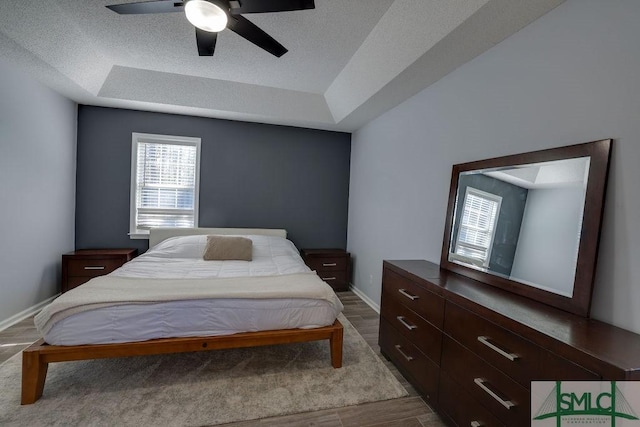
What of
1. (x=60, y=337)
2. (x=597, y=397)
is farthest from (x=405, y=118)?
(x=60, y=337)

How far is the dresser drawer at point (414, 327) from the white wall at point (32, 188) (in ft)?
11.7

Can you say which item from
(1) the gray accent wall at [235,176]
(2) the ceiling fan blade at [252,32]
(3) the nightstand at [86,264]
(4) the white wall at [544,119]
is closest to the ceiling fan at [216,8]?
(2) the ceiling fan blade at [252,32]

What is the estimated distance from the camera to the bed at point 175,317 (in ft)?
5.71

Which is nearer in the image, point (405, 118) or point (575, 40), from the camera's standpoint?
point (575, 40)

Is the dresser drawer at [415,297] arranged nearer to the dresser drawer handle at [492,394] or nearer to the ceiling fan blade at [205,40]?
the dresser drawer handle at [492,394]

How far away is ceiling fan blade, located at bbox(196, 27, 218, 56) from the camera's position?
1882 mm

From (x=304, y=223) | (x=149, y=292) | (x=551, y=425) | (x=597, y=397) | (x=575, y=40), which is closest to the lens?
(x=597, y=397)

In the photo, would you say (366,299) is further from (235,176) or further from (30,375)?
(30,375)

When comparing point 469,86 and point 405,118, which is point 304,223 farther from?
point 469,86

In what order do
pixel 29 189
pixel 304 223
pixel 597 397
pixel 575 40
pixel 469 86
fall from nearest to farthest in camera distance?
pixel 597 397, pixel 575 40, pixel 469 86, pixel 29 189, pixel 304 223

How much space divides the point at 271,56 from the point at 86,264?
10.7 feet

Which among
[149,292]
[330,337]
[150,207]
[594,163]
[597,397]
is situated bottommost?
[330,337]

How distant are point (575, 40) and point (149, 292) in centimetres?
300

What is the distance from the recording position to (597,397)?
96 cm
